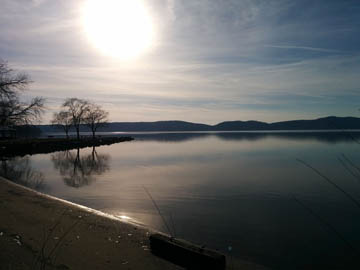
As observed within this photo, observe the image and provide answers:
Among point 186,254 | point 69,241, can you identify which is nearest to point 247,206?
point 186,254

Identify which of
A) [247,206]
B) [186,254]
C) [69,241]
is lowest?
[247,206]

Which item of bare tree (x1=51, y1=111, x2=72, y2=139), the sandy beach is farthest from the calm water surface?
bare tree (x1=51, y1=111, x2=72, y2=139)

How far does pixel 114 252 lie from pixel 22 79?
97.8 feet

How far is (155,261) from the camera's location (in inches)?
225

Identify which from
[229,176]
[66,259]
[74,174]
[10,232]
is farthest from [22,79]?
[66,259]

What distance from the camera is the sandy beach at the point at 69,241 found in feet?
17.4

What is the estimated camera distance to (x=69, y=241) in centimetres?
639

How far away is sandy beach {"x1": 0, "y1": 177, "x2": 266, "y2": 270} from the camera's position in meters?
5.31

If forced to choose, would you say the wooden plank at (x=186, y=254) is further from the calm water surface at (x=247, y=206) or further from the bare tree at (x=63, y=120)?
the bare tree at (x=63, y=120)

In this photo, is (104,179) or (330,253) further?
(104,179)

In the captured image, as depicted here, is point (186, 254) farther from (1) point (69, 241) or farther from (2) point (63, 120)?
(2) point (63, 120)

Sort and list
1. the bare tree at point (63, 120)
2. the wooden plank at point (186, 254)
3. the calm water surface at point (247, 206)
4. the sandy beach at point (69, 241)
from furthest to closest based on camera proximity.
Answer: the bare tree at point (63, 120)
the calm water surface at point (247, 206)
the sandy beach at point (69, 241)
the wooden plank at point (186, 254)

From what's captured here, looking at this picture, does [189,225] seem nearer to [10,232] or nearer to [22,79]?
[10,232]

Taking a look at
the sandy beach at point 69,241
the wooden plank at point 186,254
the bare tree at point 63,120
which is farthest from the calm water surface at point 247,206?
the bare tree at point 63,120
